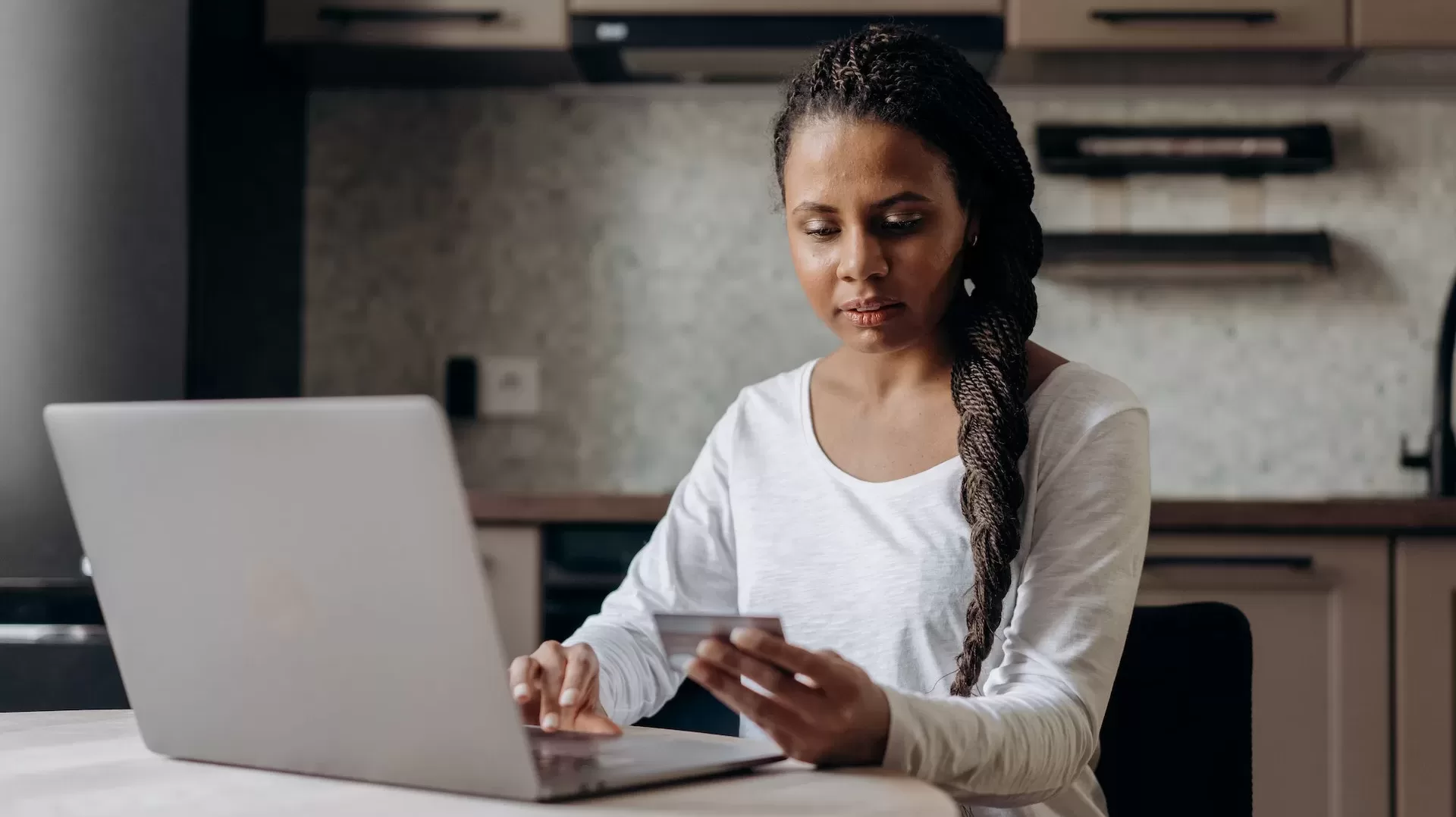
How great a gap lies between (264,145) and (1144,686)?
1.87 metres

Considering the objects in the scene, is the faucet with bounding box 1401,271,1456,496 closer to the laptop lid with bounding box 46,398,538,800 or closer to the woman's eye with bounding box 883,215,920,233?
the woman's eye with bounding box 883,215,920,233

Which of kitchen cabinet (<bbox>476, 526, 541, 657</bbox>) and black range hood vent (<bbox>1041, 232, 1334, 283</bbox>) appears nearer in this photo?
kitchen cabinet (<bbox>476, 526, 541, 657</bbox>)

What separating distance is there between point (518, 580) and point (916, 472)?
3.44ft

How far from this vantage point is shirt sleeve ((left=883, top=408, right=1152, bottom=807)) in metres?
0.82

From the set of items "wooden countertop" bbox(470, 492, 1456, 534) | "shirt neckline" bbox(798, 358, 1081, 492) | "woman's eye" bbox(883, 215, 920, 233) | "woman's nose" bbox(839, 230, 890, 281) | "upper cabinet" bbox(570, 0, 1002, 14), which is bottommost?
"wooden countertop" bbox(470, 492, 1456, 534)

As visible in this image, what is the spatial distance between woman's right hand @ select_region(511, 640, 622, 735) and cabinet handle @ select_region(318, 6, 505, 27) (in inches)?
64.5

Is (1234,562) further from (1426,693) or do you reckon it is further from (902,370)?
(902,370)

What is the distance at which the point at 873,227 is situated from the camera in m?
1.13

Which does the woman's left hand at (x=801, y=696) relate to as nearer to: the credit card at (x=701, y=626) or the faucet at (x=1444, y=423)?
the credit card at (x=701, y=626)

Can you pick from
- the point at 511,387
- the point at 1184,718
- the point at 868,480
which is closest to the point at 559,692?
the point at 868,480

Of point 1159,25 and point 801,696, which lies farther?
point 1159,25

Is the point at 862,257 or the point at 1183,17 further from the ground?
the point at 1183,17

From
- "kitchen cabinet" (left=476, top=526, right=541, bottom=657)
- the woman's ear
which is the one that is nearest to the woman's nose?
the woman's ear

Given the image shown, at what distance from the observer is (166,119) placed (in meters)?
2.19
